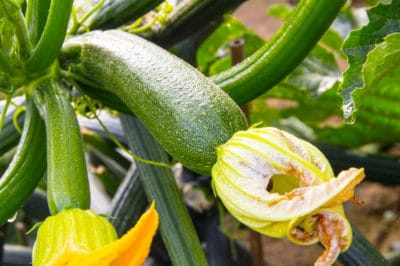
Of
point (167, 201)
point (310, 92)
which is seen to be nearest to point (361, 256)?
point (167, 201)

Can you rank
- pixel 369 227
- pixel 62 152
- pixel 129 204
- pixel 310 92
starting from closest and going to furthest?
pixel 62 152, pixel 129 204, pixel 310 92, pixel 369 227

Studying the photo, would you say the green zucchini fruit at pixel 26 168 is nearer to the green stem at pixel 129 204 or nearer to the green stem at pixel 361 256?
the green stem at pixel 129 204

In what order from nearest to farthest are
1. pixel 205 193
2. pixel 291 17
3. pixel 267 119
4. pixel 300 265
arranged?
1. pixel 291 17
2. pixel 205 193
3. pixel 267 119
4. pixel 300 265

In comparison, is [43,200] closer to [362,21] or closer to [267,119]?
[267,119]

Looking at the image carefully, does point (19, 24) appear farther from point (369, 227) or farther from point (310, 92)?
point (369, 227)

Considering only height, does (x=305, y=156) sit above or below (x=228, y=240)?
above

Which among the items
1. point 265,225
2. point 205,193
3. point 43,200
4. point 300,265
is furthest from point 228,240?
point 300,265

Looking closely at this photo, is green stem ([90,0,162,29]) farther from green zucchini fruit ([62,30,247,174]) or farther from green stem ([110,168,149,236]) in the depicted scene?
green stem ([110,168,149,236])
